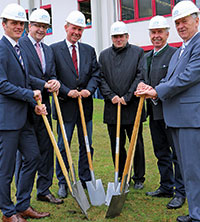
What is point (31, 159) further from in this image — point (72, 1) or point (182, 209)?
point (72, 1)

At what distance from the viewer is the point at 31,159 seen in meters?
3.69

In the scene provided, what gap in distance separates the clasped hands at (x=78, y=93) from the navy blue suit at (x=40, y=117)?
31cm

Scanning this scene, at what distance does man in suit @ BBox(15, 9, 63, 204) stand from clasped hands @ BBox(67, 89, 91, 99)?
12.1 inches

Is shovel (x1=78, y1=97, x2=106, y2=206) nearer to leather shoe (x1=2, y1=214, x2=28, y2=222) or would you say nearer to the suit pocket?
leather shoe (x1=2, y1=214, x2=28, y2=222)

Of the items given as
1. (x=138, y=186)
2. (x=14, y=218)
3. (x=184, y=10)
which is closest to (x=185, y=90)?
(x=184, y=10)

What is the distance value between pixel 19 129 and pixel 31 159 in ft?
1.29

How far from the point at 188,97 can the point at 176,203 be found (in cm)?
154

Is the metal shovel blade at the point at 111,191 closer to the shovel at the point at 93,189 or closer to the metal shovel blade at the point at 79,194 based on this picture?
the shovel at the point at 93,189

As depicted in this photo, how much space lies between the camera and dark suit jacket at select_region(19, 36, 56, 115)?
407 cm

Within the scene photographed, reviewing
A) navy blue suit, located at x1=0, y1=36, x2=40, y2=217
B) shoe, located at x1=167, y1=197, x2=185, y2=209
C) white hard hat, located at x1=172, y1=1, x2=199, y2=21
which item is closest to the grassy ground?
shoe, located at x1=167, y1=197, x2=185, y2=209

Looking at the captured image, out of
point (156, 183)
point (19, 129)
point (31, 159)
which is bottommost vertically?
point (156, 183)

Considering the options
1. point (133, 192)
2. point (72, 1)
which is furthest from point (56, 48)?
point (72, 1)

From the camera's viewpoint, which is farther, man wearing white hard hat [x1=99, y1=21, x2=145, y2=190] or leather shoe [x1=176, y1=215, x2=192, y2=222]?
man wearing white hard hat [x1=99, y1=21, x2=145, y2=190]

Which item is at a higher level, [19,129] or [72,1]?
[72,1]
